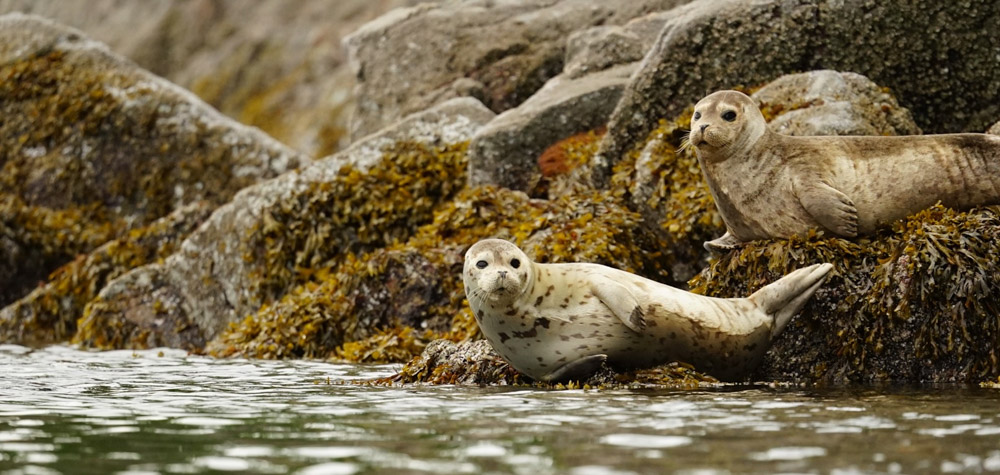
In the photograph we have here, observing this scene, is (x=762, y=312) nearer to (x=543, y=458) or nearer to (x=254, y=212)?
(x=543, y=458)

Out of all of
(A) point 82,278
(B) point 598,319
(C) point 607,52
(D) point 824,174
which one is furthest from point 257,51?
(B) point 598,319

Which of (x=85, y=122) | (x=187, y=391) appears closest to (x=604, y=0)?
(x=85, y=122)

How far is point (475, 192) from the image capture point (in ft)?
33.8

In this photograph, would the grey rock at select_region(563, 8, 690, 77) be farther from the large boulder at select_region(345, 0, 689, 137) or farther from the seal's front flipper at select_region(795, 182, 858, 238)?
the seal's front flipper at select_region(795, 182, 858, 238)

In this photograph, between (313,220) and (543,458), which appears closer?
(543,458)

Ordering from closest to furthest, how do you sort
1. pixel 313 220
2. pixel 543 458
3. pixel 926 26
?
pixel 543 458 < pixel 926 26 < pixel 313 220

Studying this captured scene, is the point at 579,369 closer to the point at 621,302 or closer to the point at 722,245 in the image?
the point at 621,302

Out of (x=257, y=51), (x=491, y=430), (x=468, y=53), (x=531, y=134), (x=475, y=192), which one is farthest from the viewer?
(x=257, y=51)

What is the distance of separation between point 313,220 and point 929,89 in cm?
540

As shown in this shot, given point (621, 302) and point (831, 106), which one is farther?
point (831, 106)

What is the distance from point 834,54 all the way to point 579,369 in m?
4.51

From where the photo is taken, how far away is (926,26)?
30.2 feet

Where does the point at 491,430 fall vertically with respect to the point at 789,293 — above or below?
below

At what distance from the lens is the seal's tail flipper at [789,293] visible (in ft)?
20.9
